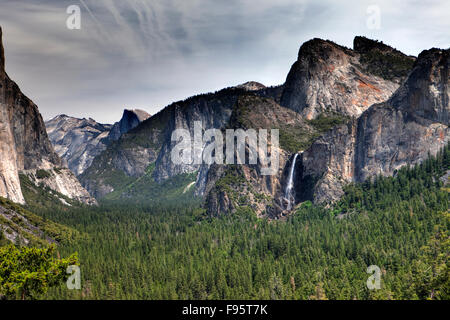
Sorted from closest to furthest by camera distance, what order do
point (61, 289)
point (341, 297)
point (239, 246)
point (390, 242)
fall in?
point (341, 297) → point (61, 289) → point (390, 242) → point (239, 246)

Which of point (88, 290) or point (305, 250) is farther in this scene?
point (305, 250)

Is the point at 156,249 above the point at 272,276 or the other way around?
above

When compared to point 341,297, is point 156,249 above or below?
above

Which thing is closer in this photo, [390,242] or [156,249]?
[390,242]

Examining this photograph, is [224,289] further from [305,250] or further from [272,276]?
[305,250]

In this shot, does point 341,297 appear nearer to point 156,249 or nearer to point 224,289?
point 224,289

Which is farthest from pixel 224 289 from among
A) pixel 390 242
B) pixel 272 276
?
pixel 390 242
